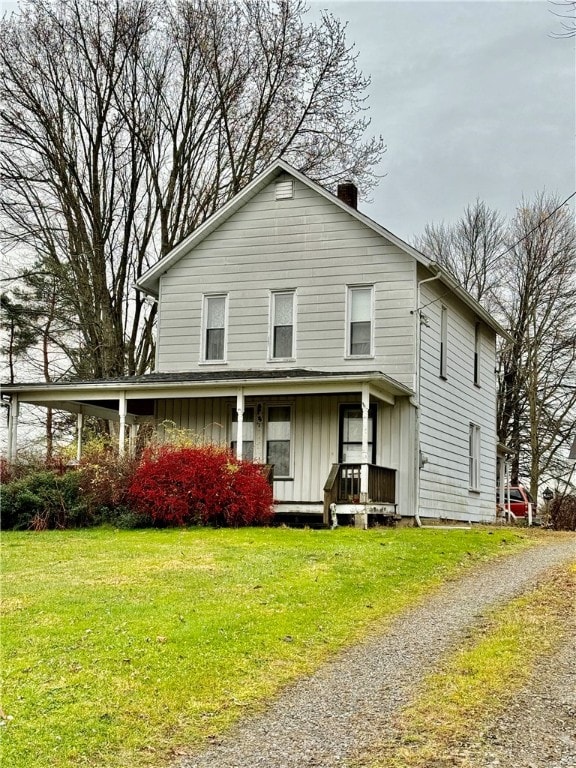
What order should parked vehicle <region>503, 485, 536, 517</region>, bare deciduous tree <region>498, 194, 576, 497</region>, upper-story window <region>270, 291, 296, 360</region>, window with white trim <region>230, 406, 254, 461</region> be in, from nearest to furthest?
window with white trim <region>230, 406, 254, 461</region> < upper-story window <region>270, 291, 296, 360</region> < parked vehicle <region>503, 485, 536, 517</region> < bare deciduous tree <region>498, 194, 576, 497</region>

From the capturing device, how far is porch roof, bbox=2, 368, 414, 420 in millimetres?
17641

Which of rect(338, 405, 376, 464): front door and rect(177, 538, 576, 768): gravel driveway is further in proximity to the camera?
rect(338, 405, 376, 464): front door

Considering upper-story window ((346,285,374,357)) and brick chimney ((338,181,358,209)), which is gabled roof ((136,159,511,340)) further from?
brick chimney ((338,181,358,209))

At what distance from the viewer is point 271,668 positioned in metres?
7.08

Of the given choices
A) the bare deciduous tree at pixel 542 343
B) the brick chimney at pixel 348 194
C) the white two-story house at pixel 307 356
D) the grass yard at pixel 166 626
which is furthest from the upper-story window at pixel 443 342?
the bare deciduous tree at pixel 542 343

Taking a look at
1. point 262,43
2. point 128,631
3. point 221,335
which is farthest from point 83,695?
point 262,43

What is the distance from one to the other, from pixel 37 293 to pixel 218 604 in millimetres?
26764

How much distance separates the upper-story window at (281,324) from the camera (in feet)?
67.4

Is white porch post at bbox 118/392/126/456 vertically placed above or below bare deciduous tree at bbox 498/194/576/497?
below

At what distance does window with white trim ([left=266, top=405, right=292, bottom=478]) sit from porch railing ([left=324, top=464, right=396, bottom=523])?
200cm

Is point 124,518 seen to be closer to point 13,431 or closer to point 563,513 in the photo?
point 13,431

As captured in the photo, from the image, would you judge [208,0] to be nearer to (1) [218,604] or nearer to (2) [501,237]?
(2) [501,237]

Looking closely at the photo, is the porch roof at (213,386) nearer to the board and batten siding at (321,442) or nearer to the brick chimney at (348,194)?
the board and batten siding at (321,442)

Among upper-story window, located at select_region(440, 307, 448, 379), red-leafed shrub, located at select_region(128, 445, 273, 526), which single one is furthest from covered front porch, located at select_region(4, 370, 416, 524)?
upper-story window, located at select_region(440, 307, 448, 379)
